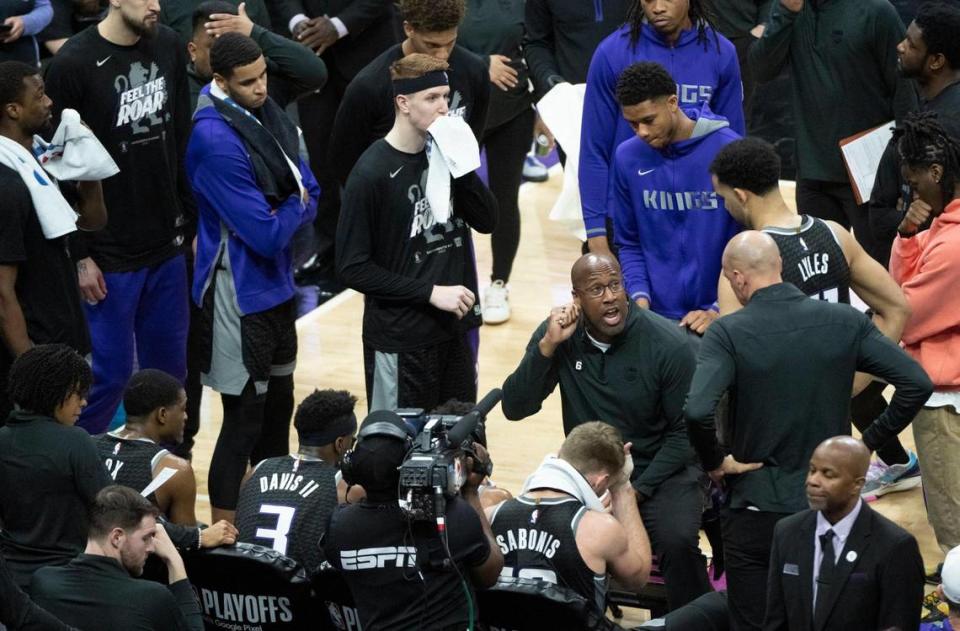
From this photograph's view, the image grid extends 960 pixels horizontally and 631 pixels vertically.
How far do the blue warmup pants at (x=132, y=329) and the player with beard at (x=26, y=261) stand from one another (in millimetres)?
599

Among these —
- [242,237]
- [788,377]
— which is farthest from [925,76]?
[242,237]

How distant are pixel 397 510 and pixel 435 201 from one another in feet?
6.02

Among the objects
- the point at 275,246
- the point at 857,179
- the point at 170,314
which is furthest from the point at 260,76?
the point at 857,179

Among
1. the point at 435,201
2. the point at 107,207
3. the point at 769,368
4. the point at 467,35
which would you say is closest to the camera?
the point at 769,368

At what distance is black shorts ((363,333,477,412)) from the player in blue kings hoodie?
0.73m

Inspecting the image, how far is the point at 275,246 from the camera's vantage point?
5.66 meters

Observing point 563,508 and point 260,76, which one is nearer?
point 563,508

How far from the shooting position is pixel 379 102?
613 centimetres

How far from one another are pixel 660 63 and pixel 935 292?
1538 millimetres

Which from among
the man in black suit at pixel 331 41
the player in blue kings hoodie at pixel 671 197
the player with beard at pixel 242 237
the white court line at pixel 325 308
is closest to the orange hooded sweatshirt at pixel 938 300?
the player in blue kings hoodie at pixel 671 197

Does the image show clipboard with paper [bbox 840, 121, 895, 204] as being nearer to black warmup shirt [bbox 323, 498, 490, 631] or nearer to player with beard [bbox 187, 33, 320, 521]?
player with beard [bbox 187, 33, 320, 521]

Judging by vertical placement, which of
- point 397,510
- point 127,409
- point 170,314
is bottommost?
point 170,314

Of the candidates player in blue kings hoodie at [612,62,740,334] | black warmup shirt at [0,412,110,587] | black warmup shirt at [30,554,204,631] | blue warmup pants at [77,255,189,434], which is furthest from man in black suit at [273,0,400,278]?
black warmup shirt at [30,554,204,631]

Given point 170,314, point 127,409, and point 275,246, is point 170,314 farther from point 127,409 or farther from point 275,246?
point 127,409
